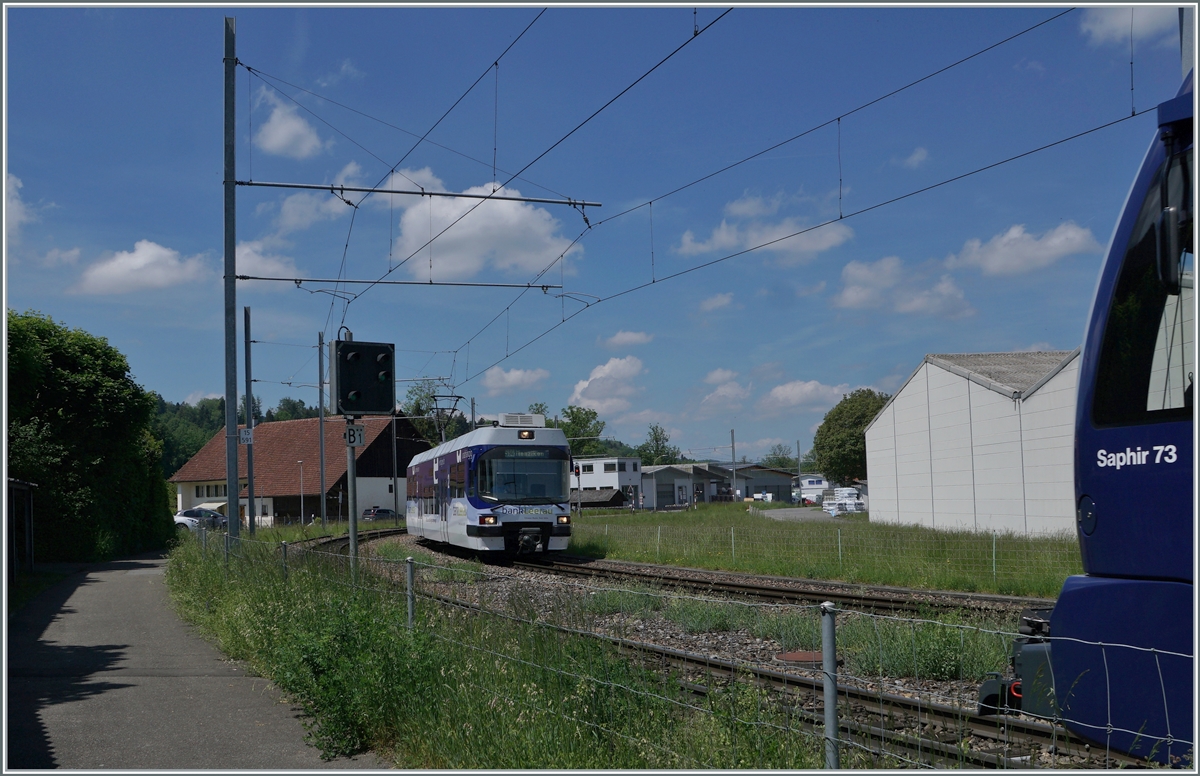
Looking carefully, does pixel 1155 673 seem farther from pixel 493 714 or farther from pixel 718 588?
pixel 718 588

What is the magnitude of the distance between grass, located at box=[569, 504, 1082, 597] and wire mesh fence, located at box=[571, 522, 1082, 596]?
0.02 meters

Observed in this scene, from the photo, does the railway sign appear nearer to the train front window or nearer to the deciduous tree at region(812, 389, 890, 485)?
the train front window

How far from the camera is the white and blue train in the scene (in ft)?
78.1

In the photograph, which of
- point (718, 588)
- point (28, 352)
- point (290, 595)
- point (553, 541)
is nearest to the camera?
point (290, 595)

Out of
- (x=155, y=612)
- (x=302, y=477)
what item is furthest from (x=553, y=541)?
(x=302, y=477)

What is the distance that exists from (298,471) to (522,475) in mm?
49959

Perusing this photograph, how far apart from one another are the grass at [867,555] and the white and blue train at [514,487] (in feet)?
10.1

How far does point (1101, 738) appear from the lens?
4.90 m

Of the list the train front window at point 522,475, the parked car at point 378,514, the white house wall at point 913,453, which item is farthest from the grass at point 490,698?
the parked car at point 378,514

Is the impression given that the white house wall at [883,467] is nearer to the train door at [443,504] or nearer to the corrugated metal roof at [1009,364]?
the corrugated metal roof at [1009,364]

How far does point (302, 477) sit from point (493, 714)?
64005 mm

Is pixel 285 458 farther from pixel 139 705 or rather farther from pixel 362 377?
pixel 139 705

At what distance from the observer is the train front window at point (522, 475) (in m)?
24.0

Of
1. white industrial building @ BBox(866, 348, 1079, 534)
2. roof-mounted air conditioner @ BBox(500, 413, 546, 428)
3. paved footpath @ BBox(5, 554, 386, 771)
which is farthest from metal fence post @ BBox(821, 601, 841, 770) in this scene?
white industrial building @ BBox(866, 348, 1079, 534)
